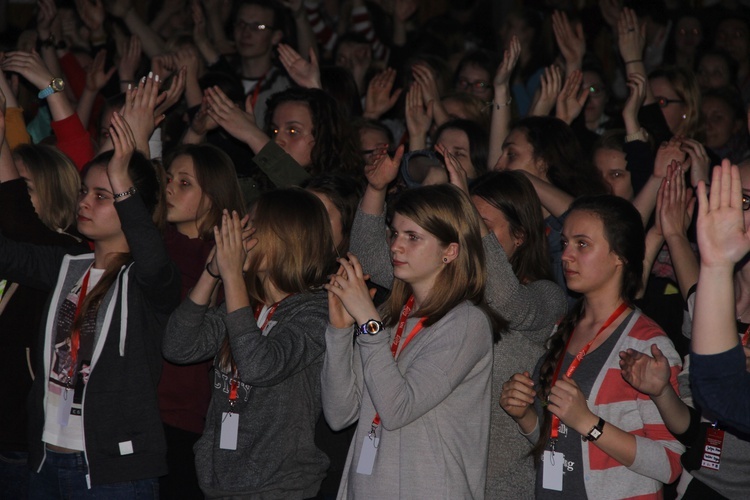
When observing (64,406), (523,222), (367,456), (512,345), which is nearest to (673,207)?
(523,222)

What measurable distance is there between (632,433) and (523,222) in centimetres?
95

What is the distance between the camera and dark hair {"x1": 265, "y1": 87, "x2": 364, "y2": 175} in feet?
14.8

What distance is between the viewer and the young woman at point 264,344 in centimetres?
295

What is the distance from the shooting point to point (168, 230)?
3.73m

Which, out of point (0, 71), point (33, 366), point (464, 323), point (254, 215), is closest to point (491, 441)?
point (464, 323)

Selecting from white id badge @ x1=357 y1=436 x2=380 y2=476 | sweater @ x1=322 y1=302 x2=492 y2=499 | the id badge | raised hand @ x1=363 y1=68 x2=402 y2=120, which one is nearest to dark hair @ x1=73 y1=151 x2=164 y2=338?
sweater @ x1=322 y1=302 x2=492 y2=499

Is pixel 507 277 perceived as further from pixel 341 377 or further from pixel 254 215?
pixel 254 215

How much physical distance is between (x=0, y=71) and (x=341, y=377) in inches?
100

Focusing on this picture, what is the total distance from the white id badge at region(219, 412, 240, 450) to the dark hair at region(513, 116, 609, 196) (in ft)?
6.21

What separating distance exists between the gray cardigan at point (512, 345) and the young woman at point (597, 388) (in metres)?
0.09

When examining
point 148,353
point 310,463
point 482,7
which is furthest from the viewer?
point 482,7

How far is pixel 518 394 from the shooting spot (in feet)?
9.19

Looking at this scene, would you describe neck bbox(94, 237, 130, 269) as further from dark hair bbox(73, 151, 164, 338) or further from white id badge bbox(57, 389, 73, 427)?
white id badge bbox(57, 389, 73, 427)

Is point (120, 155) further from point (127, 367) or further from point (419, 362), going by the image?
point (419, 362)
